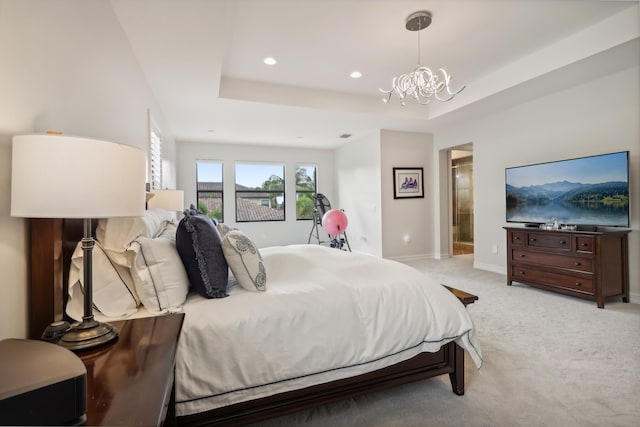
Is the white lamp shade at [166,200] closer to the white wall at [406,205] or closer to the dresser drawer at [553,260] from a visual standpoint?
the white wall at [406,205]

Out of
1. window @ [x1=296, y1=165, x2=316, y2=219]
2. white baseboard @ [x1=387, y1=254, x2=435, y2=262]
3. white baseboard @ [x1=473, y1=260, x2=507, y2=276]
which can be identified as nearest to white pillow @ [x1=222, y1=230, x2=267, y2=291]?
white baseboard @ [x1=473, y1=260, x2=507, y2=276]

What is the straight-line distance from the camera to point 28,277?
1.08 meters

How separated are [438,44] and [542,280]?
9.52ft

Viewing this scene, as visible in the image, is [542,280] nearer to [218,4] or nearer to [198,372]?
[198,372]

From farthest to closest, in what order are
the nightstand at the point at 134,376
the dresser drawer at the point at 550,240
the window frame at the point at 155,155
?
the window frame at the point at 155,155 → the dresser drawer at the point at 550,240 → the nightstand at the point at 134,376

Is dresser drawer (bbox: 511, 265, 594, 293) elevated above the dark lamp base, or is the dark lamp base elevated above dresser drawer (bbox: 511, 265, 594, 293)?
the dark lamp base

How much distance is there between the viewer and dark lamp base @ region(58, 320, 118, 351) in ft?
3.05

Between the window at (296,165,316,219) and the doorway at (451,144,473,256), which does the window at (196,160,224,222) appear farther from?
the doorway at (451,144,473,256)

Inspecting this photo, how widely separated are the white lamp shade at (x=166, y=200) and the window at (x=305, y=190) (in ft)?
13.7

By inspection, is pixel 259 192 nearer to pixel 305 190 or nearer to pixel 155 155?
pixel 305 190

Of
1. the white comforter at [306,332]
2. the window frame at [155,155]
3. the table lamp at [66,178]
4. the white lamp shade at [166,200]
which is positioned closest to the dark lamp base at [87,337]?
the table lamp at [66,178]

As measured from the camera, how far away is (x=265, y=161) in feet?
22.7

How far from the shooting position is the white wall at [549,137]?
3154 mm

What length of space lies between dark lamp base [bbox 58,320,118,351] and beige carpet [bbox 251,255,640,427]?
3.07 feet
